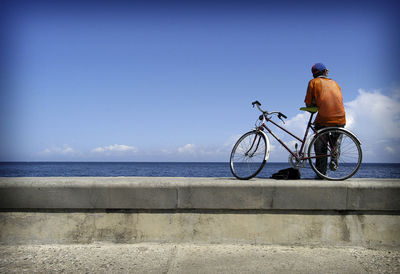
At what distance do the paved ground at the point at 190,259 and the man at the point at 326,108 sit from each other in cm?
119

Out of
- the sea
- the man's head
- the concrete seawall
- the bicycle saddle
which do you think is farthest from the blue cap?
the sea

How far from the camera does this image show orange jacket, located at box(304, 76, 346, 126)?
399 centimetres

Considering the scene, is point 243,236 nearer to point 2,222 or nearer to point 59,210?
point 59,210

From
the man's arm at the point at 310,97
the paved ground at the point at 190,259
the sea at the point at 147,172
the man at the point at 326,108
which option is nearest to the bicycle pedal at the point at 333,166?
the man at the point at 326,108

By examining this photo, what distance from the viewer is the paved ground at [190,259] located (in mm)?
2820

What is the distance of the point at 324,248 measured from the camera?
3295mm

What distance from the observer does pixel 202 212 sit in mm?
3375

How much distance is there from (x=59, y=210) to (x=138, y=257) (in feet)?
3.76

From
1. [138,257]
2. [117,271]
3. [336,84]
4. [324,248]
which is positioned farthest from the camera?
[336,84]

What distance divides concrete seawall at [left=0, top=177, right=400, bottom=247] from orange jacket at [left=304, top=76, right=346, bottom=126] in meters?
1.02

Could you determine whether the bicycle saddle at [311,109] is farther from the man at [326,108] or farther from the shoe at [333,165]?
the shoe at [333,165]

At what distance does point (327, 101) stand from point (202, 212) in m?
2.32

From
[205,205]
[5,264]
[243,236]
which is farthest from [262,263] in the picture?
[5,264]

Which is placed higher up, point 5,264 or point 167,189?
point 167,189
